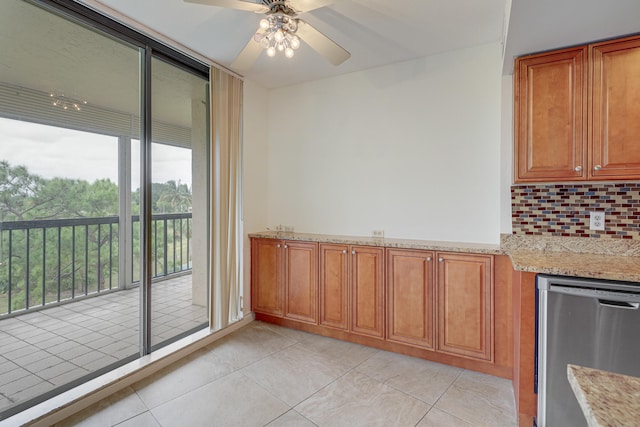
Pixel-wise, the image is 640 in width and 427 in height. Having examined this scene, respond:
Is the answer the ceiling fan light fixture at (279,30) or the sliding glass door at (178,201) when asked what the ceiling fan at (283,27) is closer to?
the ceiling fan light fixture at (279,30)

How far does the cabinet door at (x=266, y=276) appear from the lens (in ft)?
10.9

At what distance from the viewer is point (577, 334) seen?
5.35 feet

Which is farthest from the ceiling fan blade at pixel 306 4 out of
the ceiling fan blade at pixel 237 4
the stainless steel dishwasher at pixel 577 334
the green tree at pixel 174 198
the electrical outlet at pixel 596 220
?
the electrical outlet at pixel 596 220

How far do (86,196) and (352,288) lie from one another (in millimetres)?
2225

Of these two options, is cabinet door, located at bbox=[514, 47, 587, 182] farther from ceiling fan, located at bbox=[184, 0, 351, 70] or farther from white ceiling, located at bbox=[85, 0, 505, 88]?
ceiling fan, located at bbox=[184, 0, 351, 70]

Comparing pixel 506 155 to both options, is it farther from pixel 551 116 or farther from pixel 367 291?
pixel 367 291

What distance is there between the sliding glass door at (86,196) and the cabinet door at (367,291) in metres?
1.60

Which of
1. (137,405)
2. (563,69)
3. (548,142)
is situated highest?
(563,69)

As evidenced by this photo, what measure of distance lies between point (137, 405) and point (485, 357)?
2.47m

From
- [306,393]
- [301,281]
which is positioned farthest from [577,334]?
[301,281]

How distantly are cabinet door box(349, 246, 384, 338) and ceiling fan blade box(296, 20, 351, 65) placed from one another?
5.18 ft

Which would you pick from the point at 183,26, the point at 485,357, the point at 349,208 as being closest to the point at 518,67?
the point at 349,208

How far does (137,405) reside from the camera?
2047 millimetres

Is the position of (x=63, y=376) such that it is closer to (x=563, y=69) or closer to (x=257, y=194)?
(x=257, y=194)
